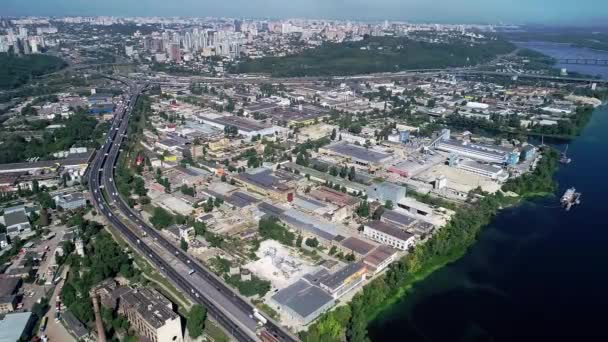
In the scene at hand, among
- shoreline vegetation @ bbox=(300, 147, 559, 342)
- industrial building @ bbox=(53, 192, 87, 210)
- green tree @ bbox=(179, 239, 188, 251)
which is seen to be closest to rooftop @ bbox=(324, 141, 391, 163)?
shoreline vegetation @ bbox=(300, 147, 559, 342)

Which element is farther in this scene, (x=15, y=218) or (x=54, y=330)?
(x=15, y=218)

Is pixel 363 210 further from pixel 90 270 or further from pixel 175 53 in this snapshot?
pixel 175 53

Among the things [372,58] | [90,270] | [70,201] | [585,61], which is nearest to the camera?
[90,270]

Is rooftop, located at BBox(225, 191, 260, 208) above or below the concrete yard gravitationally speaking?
above

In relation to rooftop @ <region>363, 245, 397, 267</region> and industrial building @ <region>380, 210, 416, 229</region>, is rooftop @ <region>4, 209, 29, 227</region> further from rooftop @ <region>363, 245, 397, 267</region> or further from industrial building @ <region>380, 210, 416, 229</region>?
industrial building @ <region>380, 210, 416, 229</region>

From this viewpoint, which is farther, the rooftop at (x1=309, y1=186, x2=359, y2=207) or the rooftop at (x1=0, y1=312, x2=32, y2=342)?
the rooftop at (x1=309, y1=186, x2=359, y2=207)

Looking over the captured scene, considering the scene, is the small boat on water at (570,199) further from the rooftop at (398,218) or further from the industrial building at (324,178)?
the industrial building at (324,178)

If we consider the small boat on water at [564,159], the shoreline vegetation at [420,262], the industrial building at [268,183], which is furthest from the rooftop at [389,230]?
the small boat on water at [564,159]

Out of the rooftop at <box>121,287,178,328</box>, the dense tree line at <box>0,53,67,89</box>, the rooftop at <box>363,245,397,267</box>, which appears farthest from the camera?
the dense tree line at <box>0,53,67,89</box>

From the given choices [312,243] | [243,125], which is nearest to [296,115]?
[243,125]
